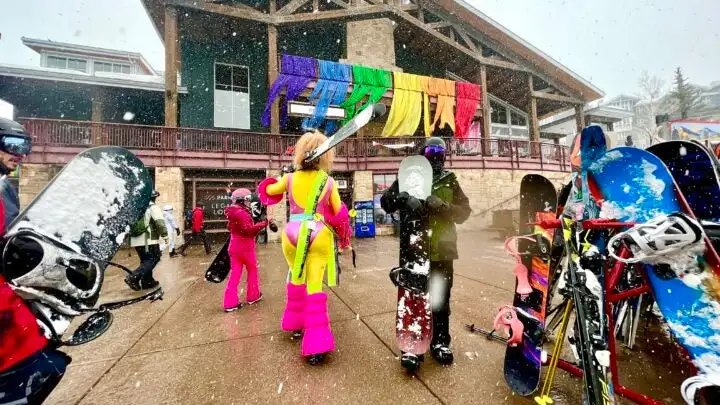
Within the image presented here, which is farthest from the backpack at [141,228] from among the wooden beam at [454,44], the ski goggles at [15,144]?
the wooden beam at [454,44]

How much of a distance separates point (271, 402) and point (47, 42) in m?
28.0

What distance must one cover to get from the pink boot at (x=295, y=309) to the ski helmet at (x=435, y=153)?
1.47 meters

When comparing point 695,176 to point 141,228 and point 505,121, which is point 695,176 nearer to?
point 141,228

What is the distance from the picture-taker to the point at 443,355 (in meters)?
2.01

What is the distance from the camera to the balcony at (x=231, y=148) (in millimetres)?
9398

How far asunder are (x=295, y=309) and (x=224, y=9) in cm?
1358

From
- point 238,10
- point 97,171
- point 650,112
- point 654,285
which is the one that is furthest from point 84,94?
point 650,112

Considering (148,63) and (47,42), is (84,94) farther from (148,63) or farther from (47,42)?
(148,63)

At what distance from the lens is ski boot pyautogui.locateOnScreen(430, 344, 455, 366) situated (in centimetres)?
200

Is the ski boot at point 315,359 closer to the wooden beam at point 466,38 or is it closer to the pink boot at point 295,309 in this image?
the pink boot at point 295,309

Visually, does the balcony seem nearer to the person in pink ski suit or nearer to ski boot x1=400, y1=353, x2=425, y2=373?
the person in pink ski suit

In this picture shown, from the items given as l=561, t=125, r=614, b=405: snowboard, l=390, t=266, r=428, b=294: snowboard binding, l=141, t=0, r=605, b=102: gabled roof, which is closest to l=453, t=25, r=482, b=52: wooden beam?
l=141, t=0, r=605, b=102: gabled roof

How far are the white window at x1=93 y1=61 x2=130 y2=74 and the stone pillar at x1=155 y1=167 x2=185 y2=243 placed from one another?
17.3 metres

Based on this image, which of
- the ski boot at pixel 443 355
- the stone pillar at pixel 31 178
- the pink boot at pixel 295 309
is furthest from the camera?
the stone pillar at pixel 31 178
